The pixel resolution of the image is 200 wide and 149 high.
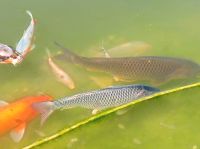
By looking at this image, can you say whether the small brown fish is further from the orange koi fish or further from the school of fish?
the orange koi fish

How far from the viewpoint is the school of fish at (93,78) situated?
2746 millimetres

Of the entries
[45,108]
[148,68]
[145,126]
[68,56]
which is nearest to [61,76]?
[68,56]

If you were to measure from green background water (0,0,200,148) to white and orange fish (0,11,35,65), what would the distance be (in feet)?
0.43

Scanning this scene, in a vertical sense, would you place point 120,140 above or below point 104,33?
below

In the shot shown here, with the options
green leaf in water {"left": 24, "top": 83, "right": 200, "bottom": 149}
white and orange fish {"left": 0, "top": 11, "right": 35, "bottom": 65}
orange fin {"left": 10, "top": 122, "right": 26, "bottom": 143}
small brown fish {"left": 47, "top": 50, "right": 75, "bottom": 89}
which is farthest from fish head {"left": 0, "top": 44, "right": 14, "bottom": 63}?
green leaf in water {"left": 24, "top": 83, "right": 200, "bottom": 149}

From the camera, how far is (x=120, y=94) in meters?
2.73

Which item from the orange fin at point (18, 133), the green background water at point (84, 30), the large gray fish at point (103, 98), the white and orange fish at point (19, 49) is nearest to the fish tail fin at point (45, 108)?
the large gray fish at point (103, 98)

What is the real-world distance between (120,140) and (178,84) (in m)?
0.72

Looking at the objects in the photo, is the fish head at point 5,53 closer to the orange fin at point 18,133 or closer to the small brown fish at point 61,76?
the small brown fish at point 61,76

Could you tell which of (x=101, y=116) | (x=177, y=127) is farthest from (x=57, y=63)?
(x=177, y=127)

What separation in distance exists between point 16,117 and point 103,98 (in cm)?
58

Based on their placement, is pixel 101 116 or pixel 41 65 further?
pixel 41 65

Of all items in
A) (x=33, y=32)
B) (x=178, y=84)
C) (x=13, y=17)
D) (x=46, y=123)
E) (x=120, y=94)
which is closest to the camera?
(x=120, y=94)

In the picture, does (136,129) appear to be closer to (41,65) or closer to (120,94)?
(120,94)
